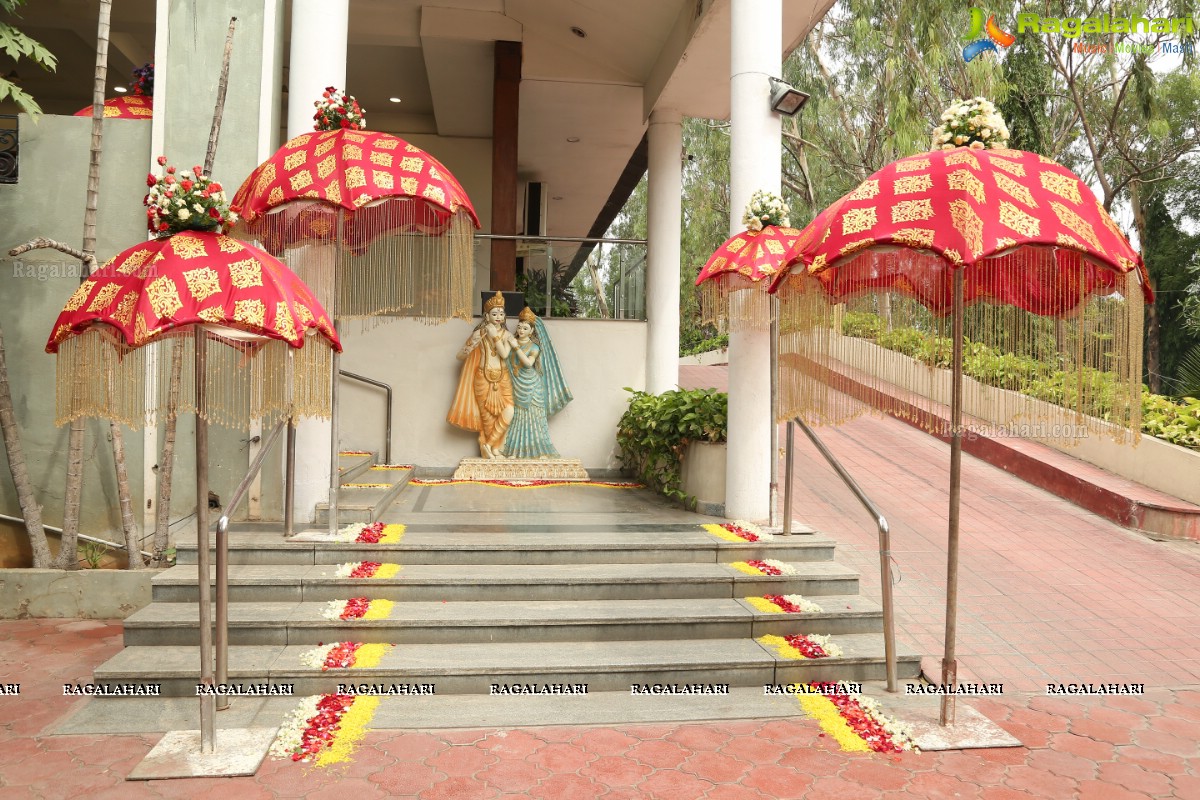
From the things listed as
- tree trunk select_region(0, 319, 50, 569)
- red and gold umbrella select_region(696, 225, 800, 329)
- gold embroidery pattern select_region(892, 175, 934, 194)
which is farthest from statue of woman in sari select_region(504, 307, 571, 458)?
gold embroidery pattern select_region(892, 175, 934, 194)

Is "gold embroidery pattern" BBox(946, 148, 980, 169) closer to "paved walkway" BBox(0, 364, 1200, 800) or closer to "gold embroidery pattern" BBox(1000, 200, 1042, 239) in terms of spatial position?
"gold embroidery pattern" BBox(1000, 200, 1042, 239)

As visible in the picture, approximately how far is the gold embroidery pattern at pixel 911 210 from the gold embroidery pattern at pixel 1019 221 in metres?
0.30

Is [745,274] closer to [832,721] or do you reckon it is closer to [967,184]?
[967,184]

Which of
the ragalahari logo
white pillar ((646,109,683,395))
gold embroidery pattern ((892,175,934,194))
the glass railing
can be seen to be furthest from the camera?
the ragalahari logo

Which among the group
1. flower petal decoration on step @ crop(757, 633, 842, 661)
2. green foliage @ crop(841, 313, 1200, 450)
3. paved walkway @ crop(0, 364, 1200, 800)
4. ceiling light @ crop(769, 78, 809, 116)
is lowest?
paved walkway @ crop(0, 364, 1200, 800)

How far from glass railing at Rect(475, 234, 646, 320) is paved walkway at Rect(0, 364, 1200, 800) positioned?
456cm

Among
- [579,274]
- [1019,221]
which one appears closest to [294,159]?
[1019,221]

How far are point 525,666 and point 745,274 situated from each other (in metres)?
3.22

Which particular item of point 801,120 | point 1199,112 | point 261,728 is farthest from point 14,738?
point 1199,112

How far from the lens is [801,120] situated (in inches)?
806

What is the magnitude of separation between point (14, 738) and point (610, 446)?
6569mm

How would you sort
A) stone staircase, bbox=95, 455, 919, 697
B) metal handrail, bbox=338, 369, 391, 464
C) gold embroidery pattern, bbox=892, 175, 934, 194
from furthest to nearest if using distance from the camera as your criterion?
metal handrail, bbox=338, 369, 391, 464 < stone staircase, bbox=95, 455, 919, 697 < gold embroidery pattern, bbox=892, 175, 934, 194

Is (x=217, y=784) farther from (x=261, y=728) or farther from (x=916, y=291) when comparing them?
(x=916, y=291)

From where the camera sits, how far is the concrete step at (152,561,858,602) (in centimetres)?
513
